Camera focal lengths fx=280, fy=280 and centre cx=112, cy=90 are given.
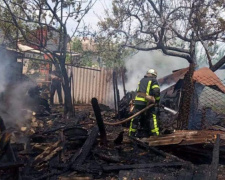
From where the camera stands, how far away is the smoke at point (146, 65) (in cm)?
1817

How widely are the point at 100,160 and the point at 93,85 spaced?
427 inches

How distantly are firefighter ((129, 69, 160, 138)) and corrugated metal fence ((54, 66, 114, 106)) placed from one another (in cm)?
842

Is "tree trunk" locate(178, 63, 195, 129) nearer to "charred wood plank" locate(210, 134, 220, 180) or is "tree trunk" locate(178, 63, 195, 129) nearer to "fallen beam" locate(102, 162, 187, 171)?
"charred wood plank" locate(210, 134, 220, 180)

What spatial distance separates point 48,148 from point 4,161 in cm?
174

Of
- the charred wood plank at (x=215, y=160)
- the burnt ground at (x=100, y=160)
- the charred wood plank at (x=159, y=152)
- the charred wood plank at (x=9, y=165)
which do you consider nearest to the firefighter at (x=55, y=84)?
the burnt ground at (x=100, y=160)

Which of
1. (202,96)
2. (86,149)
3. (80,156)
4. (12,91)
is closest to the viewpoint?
(80,156)

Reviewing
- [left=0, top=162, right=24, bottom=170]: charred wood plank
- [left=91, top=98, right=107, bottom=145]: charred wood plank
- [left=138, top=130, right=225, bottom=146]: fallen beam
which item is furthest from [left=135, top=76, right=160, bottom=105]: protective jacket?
[left=0, top=162, right=24, bottom=170]: charred wood plank

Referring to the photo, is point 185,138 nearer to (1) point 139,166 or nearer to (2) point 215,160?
(2) point 215,160

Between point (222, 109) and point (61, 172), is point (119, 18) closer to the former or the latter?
point (222, 109)

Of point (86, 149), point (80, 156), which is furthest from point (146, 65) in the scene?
point (80, 156)

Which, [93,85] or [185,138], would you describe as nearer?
[185,138]

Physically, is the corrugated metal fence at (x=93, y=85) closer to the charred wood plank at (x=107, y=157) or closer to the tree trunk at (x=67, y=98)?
the tree trunk at (x=67, y=98)

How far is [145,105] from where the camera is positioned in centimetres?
755

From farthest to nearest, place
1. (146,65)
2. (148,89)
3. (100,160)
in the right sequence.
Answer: (146,65) → (148,89) → (100,160)
